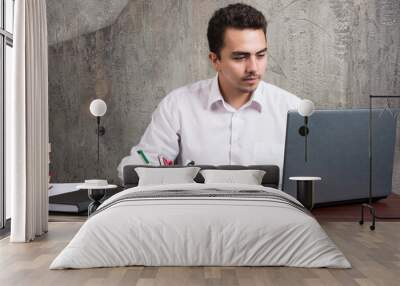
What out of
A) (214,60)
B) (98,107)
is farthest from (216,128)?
(98,107)

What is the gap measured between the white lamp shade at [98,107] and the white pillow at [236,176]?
159 centimetres

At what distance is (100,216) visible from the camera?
14.4 feet

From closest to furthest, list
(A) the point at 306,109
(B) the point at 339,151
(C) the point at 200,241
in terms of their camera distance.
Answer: (C) the point at 200,241 < (A) the point at 306,109 < (B) the point at 339,151

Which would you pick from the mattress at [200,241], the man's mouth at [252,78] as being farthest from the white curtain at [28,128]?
the man's mouth at [252,78]

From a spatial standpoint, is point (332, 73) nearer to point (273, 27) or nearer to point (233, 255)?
point (273, 27)

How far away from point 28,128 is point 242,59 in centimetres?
288

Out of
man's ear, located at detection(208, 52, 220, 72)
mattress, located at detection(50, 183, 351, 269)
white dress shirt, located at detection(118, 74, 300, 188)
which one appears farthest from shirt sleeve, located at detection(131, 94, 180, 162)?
mattress, located at detection(50, 183, 351, 269)

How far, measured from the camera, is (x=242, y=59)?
730 cm

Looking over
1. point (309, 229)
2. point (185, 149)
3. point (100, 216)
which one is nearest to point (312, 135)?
point (185, 149)

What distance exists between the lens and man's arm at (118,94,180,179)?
7.40 meters

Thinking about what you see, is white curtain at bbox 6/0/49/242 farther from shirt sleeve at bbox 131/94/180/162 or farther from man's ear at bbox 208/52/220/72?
man's ear at bbox 208/52/220/72

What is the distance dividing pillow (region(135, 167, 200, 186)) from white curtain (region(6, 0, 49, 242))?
1035 millimetres

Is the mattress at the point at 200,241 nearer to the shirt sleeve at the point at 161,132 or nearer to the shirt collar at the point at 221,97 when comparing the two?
the shirt sleeve at the point at 161,132

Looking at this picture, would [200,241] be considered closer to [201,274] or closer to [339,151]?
[201,274]
